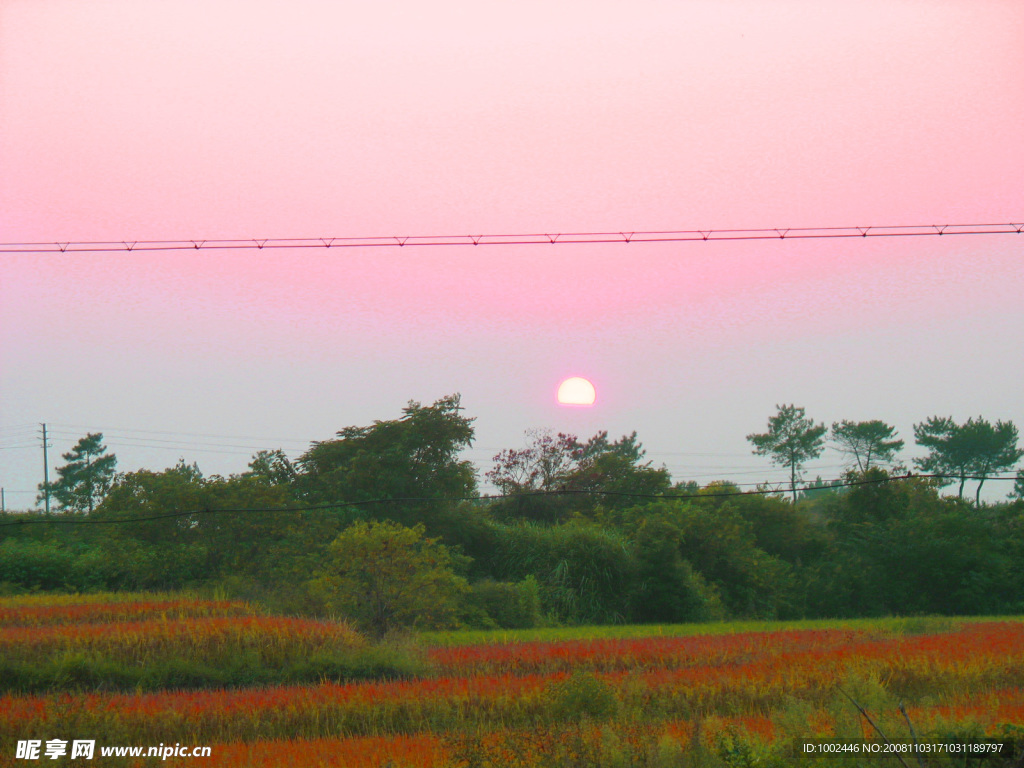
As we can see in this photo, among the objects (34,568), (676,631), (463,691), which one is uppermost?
(34,568)

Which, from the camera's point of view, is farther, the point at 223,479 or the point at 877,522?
the point at 877,522

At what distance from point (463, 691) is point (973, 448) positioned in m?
70.3

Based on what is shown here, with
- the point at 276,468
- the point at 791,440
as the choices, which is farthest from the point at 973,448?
the point at 276,468

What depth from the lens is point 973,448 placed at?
2876 inches

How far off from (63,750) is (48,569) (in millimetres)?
25914

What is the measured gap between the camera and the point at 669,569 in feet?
124

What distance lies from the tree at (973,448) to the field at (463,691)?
178 ft

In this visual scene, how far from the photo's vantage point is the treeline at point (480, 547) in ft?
98.8

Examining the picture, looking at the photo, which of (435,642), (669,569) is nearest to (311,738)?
(435,642)

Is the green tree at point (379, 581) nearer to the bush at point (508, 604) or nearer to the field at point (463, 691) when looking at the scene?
the field at point (463, 691)

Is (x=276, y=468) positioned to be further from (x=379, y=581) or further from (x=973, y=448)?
(x=973, y=448)

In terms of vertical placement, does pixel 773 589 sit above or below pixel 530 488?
below

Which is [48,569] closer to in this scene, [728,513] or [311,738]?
[311,738]

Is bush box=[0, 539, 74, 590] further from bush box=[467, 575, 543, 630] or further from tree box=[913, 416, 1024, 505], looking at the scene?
tree box=[913, 416, 1024, 505]
